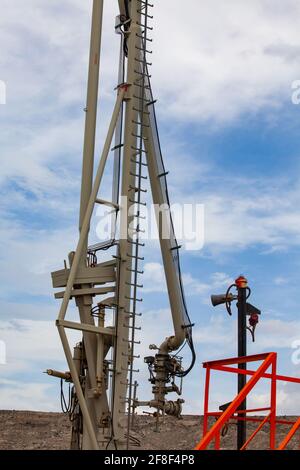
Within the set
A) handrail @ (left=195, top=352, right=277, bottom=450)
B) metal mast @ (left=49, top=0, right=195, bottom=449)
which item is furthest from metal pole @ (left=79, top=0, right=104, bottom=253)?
handrail @ (left=195, top=352, right=277, bottom=450)

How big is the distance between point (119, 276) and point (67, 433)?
21.4m

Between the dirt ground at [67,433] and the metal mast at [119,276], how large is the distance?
16096 mm

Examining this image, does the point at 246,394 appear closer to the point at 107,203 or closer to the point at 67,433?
the point at 107,203

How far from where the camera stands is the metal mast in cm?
1588

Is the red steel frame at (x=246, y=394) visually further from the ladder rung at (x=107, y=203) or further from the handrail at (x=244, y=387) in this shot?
the ladder rung at (x=107, y=203)

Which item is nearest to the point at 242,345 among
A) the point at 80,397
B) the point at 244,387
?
the point at 80,397

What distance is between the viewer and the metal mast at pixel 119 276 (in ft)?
52.1

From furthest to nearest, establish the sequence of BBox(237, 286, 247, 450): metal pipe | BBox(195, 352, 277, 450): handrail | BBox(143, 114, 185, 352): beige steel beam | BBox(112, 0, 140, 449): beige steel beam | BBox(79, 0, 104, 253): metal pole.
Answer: BBox(143, 114, 185, 352): beige steel beam → BBox(79, 0, 104, 253): metal pole → BBox(112, 0, 140, 449): beige steel beam → BBox(237, 286, 247, 450): metal pipe → BBox(195, 352, 277, 450): handrail

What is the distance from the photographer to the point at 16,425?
120ft

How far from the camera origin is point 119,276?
16.2 meters

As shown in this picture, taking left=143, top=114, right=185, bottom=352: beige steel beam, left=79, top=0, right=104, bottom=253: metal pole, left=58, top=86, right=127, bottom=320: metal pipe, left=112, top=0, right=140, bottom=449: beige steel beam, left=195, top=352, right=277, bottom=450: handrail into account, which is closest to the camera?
left=195, top=352, right=277, bottom=450: handrail

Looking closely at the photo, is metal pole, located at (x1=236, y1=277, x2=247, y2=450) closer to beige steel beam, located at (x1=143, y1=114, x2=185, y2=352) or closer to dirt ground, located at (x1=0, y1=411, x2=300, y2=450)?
beige steel beam, located at (x1=143, y1=114, x2=185, y2=352)

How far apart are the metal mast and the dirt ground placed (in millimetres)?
16096

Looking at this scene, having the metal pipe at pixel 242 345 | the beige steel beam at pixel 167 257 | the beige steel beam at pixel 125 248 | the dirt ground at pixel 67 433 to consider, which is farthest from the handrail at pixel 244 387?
the dirt ground at pixel 67 433
